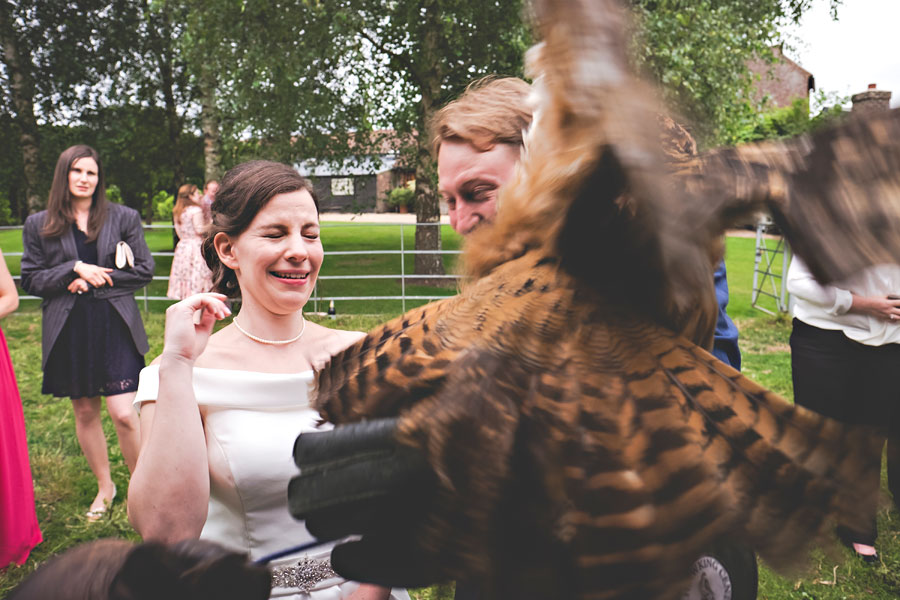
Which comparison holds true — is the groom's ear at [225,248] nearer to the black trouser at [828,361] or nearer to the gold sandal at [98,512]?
the black trouser at [828,361]

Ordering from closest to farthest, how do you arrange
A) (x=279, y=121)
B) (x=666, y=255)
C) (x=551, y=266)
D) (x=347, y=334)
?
(x=666, y=255), (x=551, y=266), (x=347, y=334), (x=279, y=121)

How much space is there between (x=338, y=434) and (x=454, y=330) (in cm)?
19

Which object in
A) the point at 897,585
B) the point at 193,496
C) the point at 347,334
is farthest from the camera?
the point at 897,585

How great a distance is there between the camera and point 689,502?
70cm

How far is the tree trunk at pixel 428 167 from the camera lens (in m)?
11.4

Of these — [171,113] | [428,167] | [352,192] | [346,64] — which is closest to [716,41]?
[428,167]

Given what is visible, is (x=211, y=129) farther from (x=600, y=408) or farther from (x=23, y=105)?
(x=600, y=408)

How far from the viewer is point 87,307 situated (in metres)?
4.38

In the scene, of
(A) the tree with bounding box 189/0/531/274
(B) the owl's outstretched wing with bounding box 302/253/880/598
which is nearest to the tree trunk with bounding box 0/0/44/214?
(A) the tree with bounding box 189/0/531/274

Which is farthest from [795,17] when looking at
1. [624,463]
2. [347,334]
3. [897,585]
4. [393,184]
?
[624,463]

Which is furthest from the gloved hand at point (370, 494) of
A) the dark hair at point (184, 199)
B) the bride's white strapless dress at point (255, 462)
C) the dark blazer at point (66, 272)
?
the dark hair at point (184, 199)

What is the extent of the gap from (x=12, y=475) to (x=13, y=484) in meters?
0.05

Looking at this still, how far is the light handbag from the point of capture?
451 centimetres

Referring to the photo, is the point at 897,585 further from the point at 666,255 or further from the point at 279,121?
the point at 279,121
